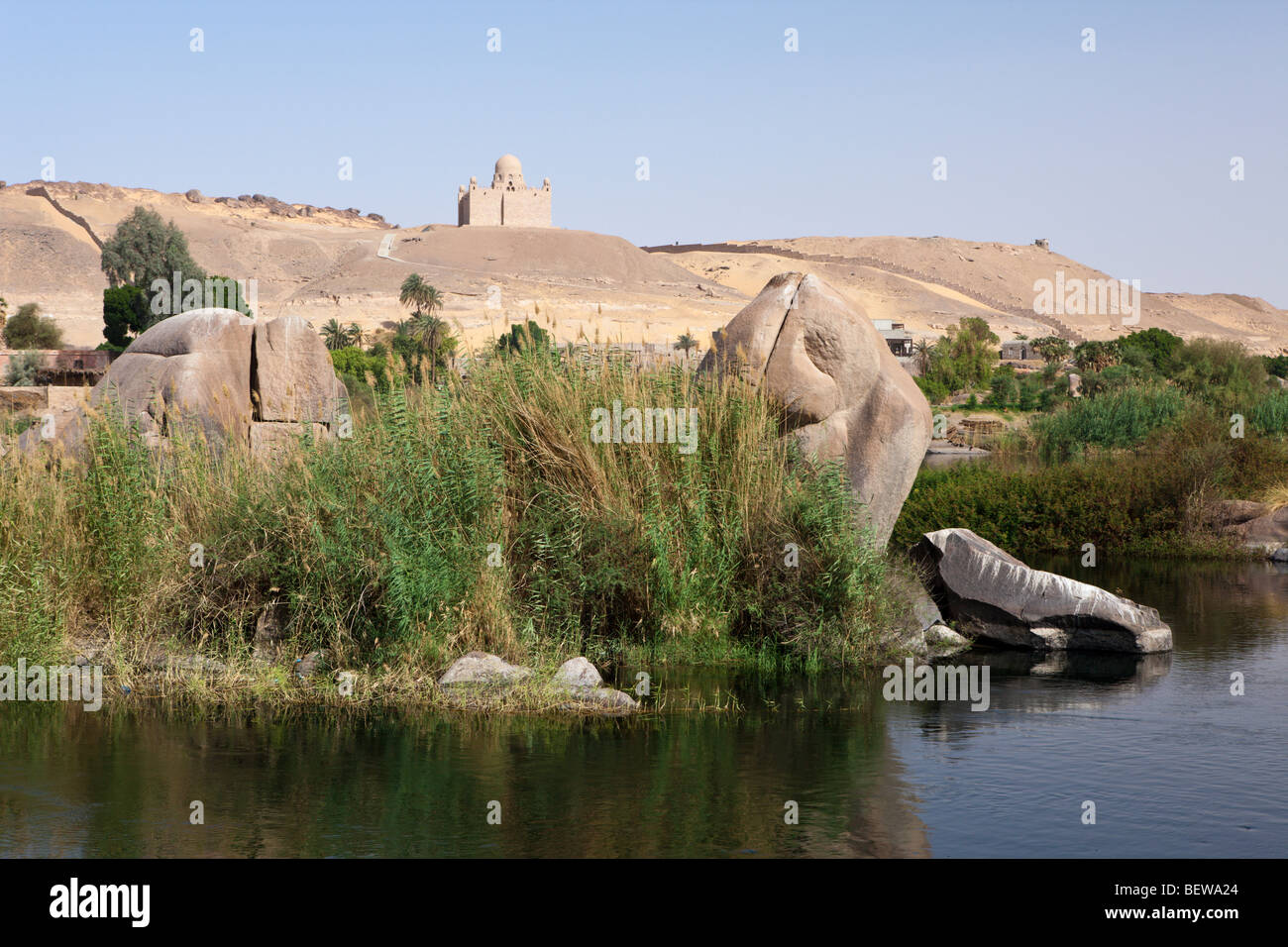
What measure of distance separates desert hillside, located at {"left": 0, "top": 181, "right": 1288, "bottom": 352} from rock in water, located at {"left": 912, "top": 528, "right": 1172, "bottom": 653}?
5676cm

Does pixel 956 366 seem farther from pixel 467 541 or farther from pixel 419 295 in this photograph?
pixel 467 541

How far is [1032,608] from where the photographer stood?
9742 mm

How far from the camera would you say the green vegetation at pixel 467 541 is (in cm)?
802

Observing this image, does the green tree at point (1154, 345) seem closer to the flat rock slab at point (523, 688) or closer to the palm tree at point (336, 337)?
the palm tree at point (336, 337)

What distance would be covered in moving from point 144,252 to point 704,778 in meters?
64.1

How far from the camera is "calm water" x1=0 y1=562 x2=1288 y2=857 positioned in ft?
17.6

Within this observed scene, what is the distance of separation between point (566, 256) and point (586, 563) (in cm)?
10002

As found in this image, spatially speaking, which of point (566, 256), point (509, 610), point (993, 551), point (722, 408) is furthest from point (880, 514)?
point (566, 256)

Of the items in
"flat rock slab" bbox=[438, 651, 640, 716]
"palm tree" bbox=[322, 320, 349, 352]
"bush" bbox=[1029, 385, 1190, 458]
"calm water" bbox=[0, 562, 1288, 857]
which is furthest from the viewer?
"palm tree" bbox=[322, 320, 349, 352]

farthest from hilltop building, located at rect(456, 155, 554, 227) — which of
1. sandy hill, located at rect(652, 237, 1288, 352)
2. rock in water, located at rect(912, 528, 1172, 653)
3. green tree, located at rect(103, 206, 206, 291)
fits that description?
rock in water, located at rect(912, 528, 1172, 653)

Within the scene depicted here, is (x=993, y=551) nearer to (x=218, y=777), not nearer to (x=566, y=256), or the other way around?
(x=218, y=777)

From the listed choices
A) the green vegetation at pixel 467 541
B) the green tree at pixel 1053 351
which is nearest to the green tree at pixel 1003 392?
the green tree at pixel 1053 351

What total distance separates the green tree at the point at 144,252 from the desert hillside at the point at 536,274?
10409 millimetres

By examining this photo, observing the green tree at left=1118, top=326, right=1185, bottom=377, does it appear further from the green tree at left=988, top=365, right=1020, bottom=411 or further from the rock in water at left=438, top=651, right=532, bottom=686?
the rock in water at left=438, top=651, right=532, bottom=686
